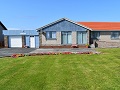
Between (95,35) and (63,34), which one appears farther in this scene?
(95,35)

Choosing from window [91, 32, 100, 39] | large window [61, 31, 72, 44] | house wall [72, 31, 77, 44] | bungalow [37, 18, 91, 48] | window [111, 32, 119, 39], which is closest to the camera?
bungalow [37, 18, 91, 48]

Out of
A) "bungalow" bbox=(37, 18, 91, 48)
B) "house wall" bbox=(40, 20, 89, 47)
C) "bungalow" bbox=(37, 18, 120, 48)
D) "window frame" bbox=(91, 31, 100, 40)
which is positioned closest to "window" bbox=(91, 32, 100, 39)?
"window frame" bbox=(91, 31, 100, 40)

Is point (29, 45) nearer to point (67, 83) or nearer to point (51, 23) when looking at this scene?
point (51, 23)

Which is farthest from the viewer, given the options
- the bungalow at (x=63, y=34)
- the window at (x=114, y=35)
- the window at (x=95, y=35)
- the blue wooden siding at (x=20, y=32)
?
the window at (x=95, y=35)

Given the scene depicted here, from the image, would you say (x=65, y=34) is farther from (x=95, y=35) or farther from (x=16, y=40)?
(x=16, y=40)

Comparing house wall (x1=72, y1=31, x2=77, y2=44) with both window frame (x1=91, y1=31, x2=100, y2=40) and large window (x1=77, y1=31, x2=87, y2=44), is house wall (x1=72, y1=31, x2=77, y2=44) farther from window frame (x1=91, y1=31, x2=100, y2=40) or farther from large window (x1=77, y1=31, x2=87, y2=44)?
window frame (x1=91, y1=31, x2=100, y2=40)

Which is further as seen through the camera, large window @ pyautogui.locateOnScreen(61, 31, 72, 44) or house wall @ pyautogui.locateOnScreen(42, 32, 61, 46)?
large window @ pyautogui.locateOnScreen(61, 31, 72, 44)

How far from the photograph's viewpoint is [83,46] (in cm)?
3266

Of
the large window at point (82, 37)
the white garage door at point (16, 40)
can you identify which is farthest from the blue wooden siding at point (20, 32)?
the large window at point (82, 37)

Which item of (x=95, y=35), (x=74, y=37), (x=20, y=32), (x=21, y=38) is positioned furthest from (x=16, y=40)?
(x=95, y=35)

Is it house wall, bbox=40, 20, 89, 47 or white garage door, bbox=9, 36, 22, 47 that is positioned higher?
house wall, bbox=40, 20, 89, 47

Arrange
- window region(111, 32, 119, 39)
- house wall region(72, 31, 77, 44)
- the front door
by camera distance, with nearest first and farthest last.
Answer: house wall region(72, 31, 77, 44), the front door, window region(111, 32, 119, 39)

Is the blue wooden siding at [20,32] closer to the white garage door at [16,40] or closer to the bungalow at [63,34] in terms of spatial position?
the white garage door at [16,40]

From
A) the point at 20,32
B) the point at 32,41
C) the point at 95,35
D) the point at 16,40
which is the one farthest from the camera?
the point at 16,40
